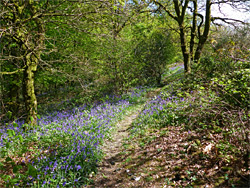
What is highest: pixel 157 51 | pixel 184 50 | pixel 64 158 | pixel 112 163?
pixel 157 51

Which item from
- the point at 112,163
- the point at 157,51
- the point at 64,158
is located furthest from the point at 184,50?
the point at 64,158

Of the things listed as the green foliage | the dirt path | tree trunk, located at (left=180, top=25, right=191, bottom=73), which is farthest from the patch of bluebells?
the green foliage

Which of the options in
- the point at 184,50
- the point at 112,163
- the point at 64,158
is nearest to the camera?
the point at 64,158

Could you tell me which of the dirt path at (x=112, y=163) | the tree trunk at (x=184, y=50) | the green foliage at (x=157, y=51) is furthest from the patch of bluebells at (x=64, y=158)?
the green foliage at (x=157, y=51)

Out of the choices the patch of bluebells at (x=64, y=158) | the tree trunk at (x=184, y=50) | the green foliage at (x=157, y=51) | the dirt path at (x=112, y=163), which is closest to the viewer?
the patch of bluebells at (x=64, y=158)

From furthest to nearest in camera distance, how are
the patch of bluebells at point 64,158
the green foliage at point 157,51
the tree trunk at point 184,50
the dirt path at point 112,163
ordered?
1. the green foliage at point 157,51
2. the tree trunk at point 184,50
3. the dirt path at point 112,163
4. the patch of bluebells at point 64,158

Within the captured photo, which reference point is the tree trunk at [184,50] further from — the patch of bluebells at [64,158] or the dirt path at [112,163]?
the patch of bluebells at [64,158]

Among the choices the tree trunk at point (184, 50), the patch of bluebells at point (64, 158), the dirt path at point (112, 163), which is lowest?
the dirt path at point (112, 163)

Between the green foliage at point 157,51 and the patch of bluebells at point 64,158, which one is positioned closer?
the patch of bluebells at point 64,158

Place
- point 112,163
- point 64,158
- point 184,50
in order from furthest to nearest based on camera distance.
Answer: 1. point 184,50
2. point 112,163
3. point 64,158

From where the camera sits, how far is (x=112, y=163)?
505 cm

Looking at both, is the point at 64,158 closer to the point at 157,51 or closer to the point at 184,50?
the point at 184,50

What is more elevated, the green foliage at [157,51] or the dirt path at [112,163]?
the green foliage at [157,51]

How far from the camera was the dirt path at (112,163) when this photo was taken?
422 centimetres
